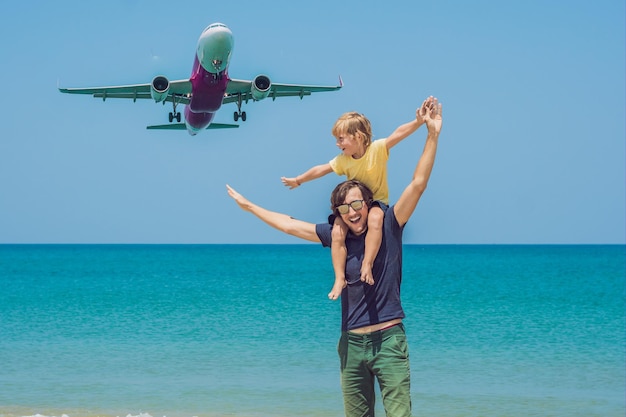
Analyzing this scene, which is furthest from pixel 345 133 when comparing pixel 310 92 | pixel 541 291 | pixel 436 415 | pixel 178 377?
pixel 541 291

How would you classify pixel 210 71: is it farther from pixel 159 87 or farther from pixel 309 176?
pixel 309 176

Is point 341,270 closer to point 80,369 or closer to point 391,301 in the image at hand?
point 391,301

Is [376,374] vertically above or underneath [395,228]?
underneath

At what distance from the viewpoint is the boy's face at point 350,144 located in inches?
192

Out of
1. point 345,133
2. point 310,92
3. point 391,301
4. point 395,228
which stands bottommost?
point 391,301

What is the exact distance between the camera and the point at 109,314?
1732 inches

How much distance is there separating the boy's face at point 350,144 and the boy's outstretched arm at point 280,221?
1.56ft

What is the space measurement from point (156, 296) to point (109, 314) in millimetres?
15361

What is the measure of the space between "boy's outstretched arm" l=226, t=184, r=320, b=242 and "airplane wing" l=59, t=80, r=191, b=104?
1133 inches

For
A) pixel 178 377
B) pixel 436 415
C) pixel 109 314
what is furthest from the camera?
pixel 109 314

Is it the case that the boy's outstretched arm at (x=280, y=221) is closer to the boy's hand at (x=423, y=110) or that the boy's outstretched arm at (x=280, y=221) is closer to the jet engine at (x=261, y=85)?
the boy's hand at (x=423, y=110)

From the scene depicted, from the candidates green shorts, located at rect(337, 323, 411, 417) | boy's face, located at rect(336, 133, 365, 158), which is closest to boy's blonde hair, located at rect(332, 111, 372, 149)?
boy's face, located at rect(336, 133, 365, 158)

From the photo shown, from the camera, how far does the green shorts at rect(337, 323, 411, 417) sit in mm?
4953

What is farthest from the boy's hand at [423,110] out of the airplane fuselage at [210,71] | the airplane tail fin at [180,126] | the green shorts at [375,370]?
the airplane tail fin at [180,126]
